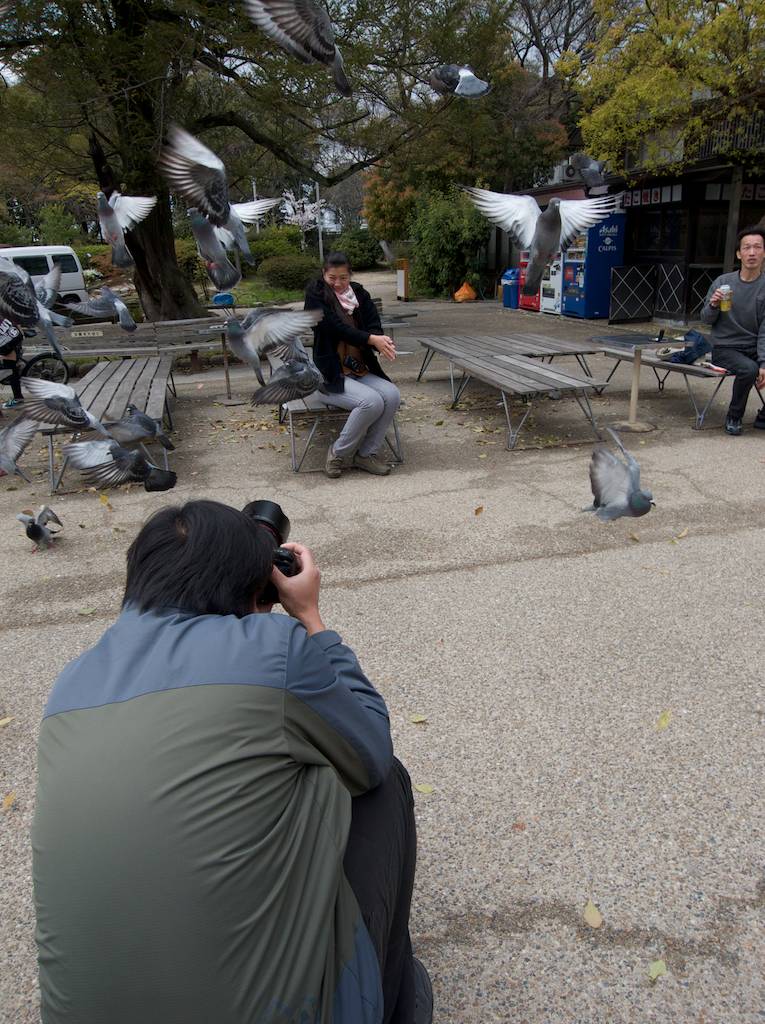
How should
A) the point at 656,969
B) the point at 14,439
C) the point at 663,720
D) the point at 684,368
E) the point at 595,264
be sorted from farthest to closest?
1. the point at 595,264
2. the point at 684,368
3. the point at 14,439
4. the point at 663,720
5. the point at 656,969

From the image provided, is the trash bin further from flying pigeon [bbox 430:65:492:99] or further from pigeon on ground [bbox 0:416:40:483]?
pigeon on ground [bbox 0:416:40:483]

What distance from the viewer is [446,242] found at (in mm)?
19250

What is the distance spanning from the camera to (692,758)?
244 cm

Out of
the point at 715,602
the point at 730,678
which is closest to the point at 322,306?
the point at 715,602

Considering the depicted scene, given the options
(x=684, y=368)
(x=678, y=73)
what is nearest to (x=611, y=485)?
(x=684, y=368)

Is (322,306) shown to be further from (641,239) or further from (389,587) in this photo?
(641,239)

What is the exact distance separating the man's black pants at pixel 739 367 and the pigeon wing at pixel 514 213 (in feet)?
10.6

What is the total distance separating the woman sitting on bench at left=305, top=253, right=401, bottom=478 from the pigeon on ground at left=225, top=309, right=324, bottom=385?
53cm

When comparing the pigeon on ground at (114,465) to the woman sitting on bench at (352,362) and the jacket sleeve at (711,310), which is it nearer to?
the woman sitting on bench at (352,362)

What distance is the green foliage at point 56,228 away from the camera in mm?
23859

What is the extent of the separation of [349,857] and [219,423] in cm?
634

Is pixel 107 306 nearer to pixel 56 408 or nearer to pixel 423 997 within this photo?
pixel 56 408

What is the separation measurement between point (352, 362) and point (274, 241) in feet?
74.7

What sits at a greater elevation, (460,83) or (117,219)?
(460,83)
